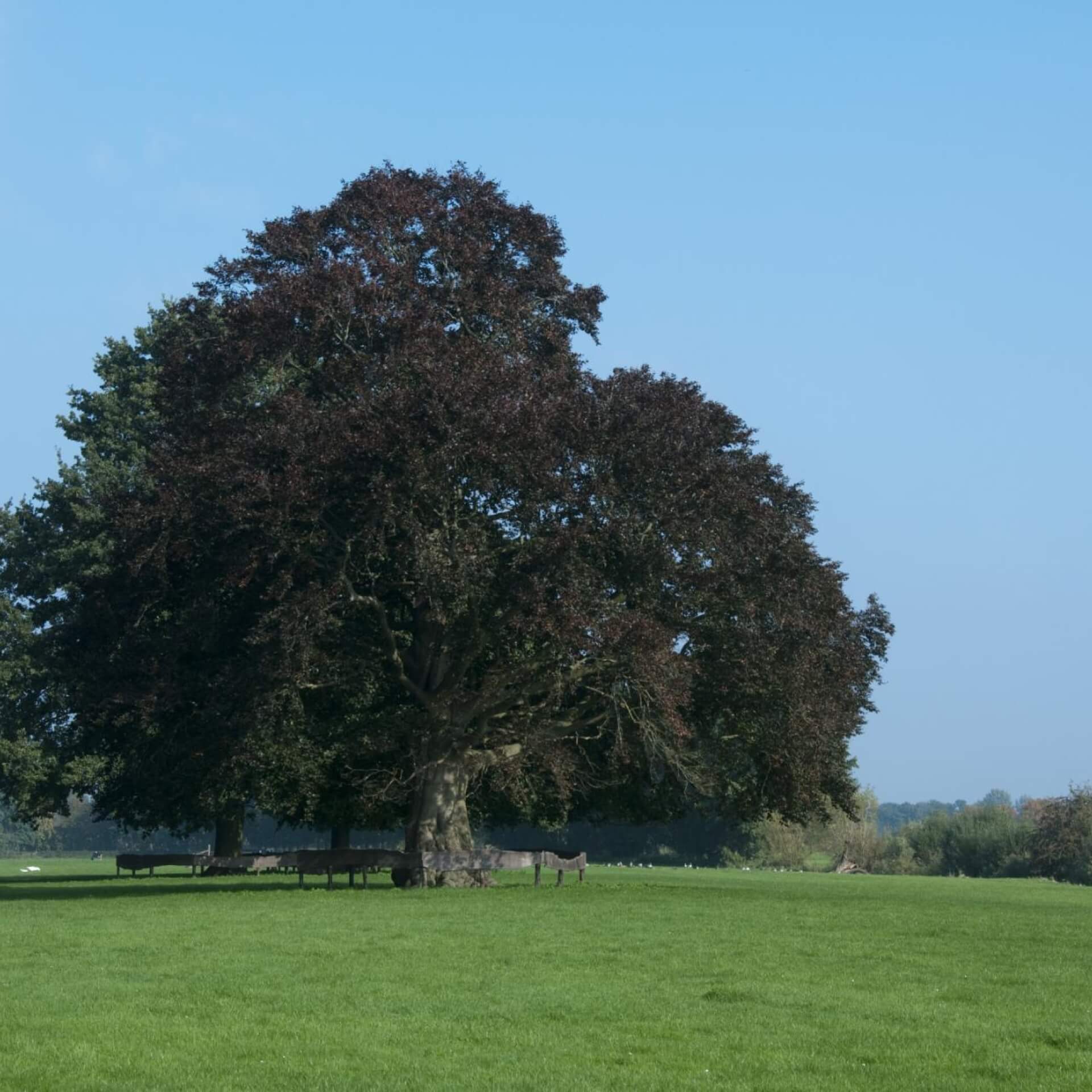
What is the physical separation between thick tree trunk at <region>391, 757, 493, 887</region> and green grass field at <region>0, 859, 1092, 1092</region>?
396 inches

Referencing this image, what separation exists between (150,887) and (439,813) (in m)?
9.67

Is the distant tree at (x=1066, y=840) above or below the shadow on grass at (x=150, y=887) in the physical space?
above

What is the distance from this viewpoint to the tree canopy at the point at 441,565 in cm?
3659

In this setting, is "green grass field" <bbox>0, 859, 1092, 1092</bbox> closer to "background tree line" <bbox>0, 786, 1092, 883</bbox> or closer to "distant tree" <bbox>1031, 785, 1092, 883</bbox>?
"background tree line" <bbox>0, 786, 1092, 883</bbox>

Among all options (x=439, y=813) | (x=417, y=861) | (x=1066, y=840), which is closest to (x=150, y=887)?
(x=439, y=813)

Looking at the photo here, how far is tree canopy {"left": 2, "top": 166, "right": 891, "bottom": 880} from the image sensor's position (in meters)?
36.6

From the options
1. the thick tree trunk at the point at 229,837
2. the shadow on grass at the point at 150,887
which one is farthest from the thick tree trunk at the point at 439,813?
the thick tree trunk at the point at 229,837

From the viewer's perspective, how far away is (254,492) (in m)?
36.2

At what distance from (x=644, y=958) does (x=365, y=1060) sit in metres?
8.33

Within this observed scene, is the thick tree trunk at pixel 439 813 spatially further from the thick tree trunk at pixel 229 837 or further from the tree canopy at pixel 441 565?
the thick tree trunk at pixel 229 837

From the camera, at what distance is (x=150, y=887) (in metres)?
44.7

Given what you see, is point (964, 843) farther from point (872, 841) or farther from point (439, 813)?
point (439, 813)

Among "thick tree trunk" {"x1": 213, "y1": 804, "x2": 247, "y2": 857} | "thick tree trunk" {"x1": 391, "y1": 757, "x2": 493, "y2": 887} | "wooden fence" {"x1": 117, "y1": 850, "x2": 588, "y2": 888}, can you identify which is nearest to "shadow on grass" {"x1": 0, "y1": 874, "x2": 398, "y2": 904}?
"wooden fence" {"x1": 117, "y1": 850, "x2": 588, "y2": 888}

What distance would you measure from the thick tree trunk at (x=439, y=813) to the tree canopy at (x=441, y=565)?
9 centimetres
